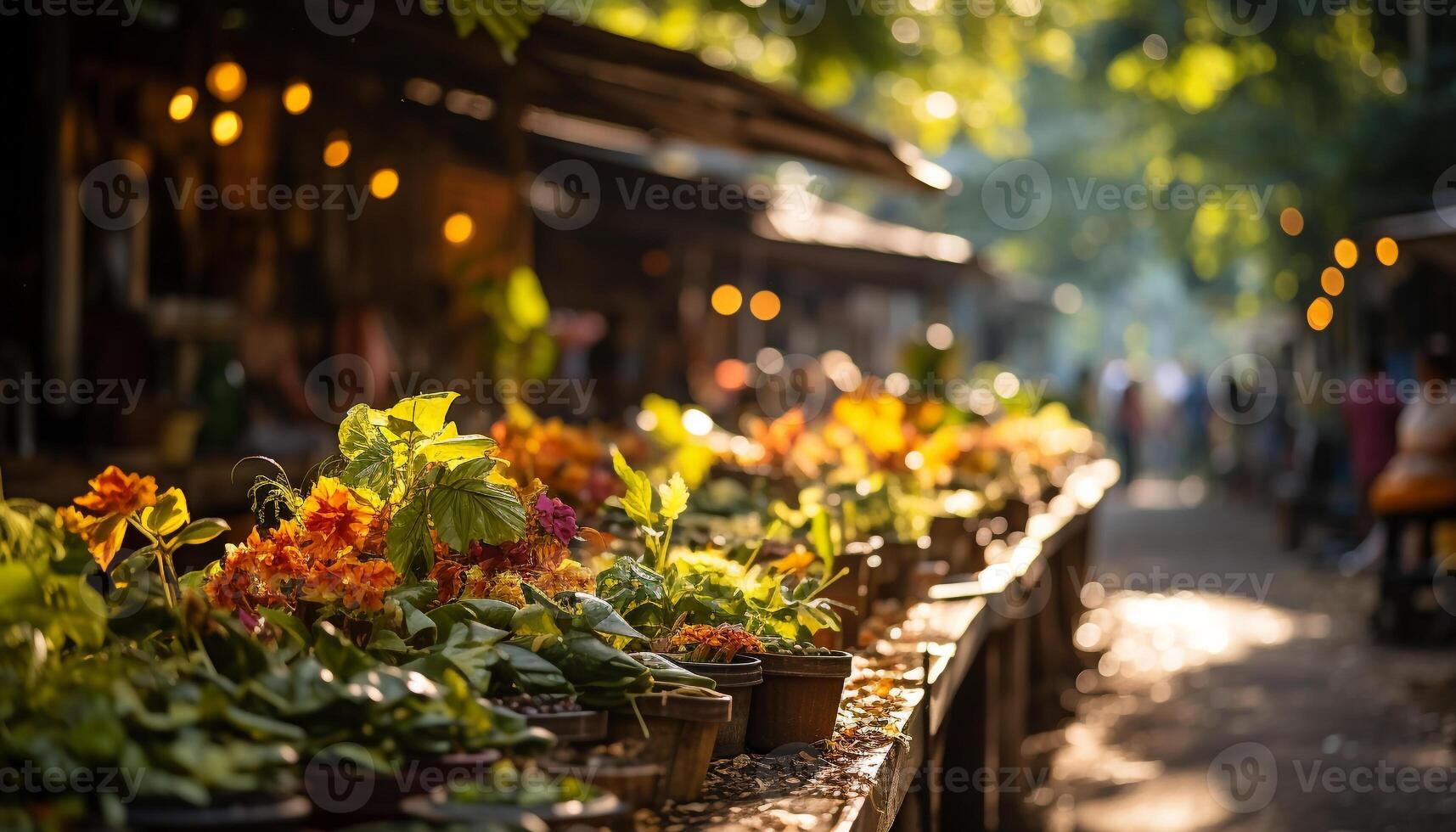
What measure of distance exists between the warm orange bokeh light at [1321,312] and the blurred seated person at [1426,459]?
1088 cm

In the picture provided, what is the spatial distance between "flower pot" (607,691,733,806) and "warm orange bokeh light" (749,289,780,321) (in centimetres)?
1539

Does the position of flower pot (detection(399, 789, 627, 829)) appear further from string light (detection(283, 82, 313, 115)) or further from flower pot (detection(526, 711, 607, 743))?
string light (detection(283, 82, 313, 115))

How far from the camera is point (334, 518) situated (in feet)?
7.90

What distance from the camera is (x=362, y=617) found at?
7.55ft

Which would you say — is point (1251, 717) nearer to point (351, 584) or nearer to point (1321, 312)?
point (351, 584)

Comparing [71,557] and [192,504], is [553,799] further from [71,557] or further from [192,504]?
[192,504]

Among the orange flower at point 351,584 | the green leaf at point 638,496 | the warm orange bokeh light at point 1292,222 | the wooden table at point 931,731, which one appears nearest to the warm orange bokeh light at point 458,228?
the wooden table at point 931,731

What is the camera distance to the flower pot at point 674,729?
7.26 ft

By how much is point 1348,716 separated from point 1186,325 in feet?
211

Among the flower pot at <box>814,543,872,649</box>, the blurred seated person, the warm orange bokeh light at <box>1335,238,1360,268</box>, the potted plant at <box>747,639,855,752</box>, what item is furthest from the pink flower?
the warm orange bokeh light at <box>1335,238,1360,268</box>

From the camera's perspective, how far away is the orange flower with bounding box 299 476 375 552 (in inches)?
94.1

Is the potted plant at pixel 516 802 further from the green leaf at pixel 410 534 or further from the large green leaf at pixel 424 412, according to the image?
the large green leaf at pixel 424 412

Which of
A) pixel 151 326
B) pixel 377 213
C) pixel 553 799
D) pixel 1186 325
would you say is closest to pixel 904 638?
pixel 553 799

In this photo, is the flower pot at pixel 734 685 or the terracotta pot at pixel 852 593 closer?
the flower pot at pixel 734 685
